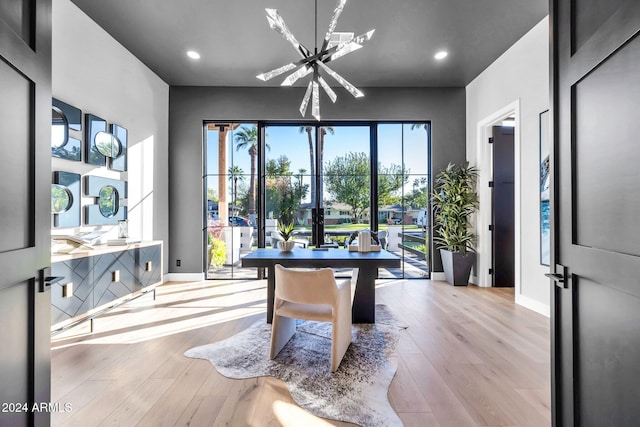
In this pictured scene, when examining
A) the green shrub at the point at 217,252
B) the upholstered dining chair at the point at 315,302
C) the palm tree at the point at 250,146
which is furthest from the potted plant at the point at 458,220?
the green shrub at the point at 217,252

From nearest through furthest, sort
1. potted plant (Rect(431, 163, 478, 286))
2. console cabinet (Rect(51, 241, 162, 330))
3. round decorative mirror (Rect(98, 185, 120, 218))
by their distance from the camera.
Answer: console cabinet (Rect(51, 241, 162, 330)) → round decorative mirror (Rect(98, 185, 120, 218)) → potted plant (Rect(431, 163, 478, 286))

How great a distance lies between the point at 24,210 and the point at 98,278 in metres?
2.06

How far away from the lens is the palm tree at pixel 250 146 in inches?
199

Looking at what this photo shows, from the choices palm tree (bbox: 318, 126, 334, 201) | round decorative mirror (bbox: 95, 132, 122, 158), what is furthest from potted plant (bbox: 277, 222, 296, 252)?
round decorative mirror (bbox: 95, 132, 122, 158)

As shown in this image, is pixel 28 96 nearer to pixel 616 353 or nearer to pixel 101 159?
pixel 616 353

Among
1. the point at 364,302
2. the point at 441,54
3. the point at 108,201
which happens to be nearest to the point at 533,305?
the point at 364,302

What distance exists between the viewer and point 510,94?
3.94 m

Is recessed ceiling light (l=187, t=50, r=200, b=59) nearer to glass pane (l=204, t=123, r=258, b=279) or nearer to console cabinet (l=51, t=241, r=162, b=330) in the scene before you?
glass pane (l=204, t=123, r=258, b=279)

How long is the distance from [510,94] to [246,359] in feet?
14.6

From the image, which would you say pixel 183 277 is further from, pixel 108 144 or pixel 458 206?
pixel 458 206

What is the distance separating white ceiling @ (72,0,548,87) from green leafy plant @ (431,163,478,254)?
1.57m

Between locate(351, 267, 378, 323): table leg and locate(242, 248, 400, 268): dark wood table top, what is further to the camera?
locate(351, 267, 378, 323): table leg

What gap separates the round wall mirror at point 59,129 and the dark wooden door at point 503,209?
5422 millimetres

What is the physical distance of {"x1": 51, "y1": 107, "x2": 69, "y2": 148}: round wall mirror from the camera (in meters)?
2.81
